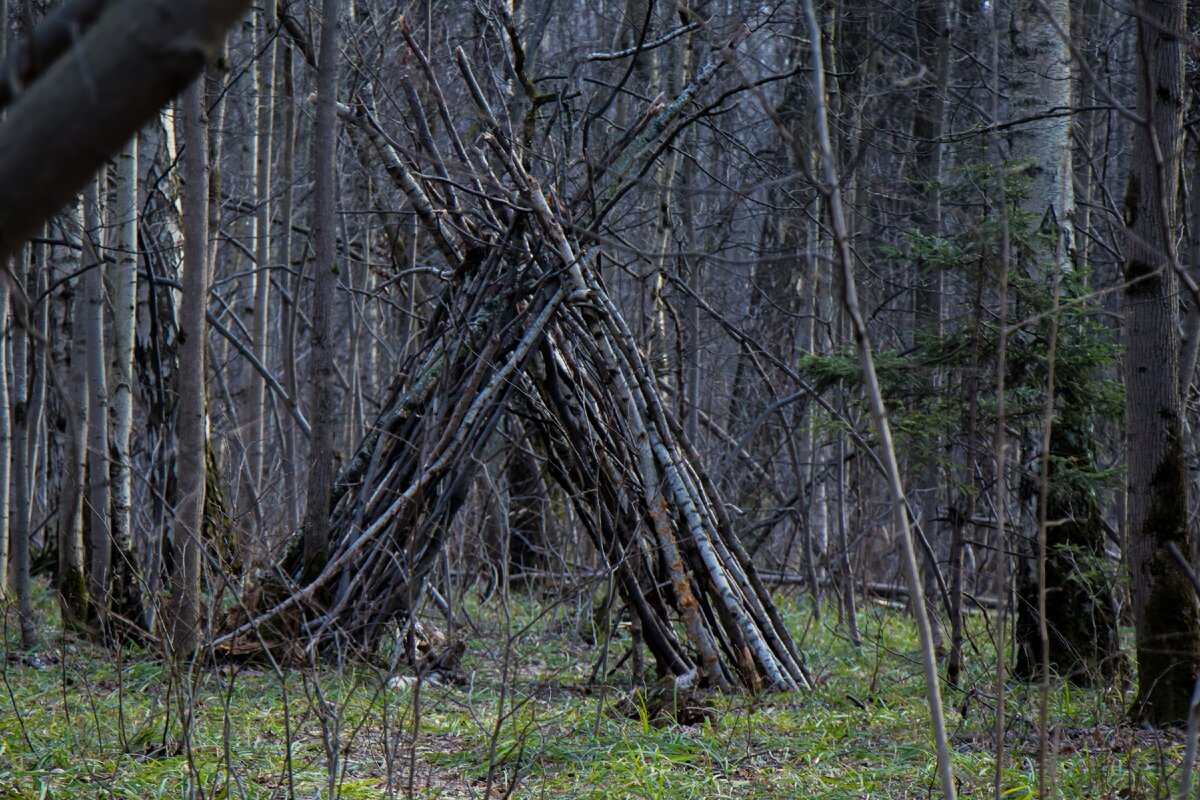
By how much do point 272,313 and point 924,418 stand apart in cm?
1202

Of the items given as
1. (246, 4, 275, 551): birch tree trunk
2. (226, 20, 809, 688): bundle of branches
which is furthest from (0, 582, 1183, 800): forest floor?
(246, 4, 275, 551): birch tree trunk

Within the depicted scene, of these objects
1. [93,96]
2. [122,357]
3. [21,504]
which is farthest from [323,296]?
[93,96]

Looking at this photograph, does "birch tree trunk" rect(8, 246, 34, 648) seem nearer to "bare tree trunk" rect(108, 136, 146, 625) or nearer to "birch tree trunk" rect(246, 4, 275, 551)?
"bare tree trunk" rect(108, 136, 146, 625)

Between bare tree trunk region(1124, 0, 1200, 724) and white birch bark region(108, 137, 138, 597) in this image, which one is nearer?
bare tree trunk region(1124, 0, 1200, 724)

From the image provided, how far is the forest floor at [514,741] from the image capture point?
10.2 feet

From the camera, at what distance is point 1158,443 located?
13.1ft

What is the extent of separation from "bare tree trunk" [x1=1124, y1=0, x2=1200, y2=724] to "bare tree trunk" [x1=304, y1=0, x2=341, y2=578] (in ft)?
11.6

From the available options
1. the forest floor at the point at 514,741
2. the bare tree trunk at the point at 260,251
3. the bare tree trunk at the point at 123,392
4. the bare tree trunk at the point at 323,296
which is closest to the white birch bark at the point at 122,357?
the bare tree trunk at the point at 123,392

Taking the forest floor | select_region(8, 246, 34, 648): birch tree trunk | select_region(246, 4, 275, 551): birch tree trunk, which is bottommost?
the forest floor

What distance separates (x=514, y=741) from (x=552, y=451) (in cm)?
194

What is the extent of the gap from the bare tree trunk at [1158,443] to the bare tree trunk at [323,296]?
11.6ft

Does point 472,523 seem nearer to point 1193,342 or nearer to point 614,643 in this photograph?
point 614,643

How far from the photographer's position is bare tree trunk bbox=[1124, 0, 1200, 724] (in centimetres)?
396

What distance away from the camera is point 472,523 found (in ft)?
29.7
